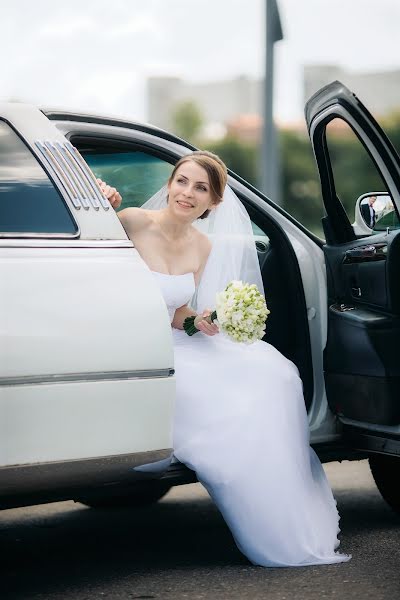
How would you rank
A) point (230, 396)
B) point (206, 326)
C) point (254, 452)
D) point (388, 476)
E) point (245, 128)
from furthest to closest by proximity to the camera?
1. point (245, 128)
2. point (388, 476)
3. point (206, 326)
4. point (230, 396)
5. point (254, 452)

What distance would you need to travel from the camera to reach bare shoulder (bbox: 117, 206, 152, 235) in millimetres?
5586

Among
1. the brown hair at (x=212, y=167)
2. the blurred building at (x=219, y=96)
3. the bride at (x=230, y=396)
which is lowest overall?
the bride at (x=230, y=396)

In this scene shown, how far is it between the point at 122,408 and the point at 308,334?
5.31ft

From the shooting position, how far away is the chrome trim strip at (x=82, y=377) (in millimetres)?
4102

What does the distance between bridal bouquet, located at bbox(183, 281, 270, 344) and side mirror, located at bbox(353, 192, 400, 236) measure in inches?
26.2

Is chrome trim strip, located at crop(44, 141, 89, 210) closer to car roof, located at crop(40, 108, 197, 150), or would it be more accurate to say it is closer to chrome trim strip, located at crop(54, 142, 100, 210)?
chrome trim strip, located at crop(54, 142, 100, 210)

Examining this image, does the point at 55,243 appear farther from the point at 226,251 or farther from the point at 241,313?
the point at 226,251

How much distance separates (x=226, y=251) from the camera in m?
5.80

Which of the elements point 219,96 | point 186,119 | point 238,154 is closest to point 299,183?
point 238,154

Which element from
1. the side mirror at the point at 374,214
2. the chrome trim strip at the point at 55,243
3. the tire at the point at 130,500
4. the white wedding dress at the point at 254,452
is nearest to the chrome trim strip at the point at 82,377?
the chrome trim strip at the point at 55,243

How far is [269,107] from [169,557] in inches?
345

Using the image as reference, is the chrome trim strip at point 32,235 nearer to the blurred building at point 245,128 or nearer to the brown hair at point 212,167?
the brown hair at point 212,167

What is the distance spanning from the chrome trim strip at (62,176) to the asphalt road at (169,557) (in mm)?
1464

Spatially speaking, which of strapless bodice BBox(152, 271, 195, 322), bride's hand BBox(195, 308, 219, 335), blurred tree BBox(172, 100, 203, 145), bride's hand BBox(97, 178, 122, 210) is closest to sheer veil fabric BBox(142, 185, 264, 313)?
strapless bodice BBox(152, 271, 195, 322)
